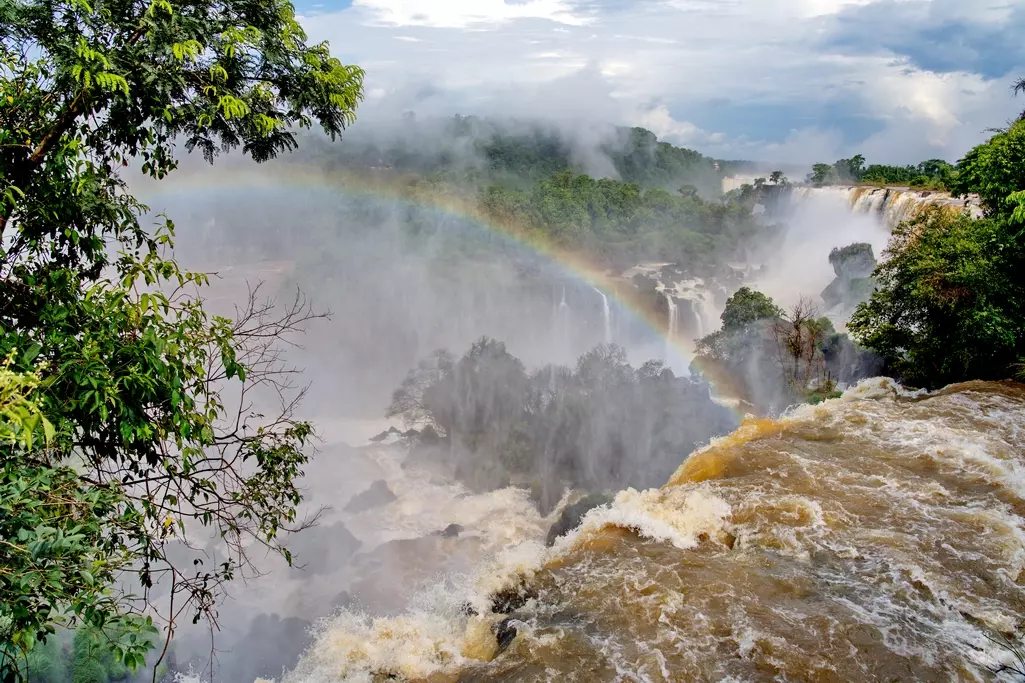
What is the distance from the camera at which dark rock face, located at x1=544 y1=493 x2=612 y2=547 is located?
1220 centimetres

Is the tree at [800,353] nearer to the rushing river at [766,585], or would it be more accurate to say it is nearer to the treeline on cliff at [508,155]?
the rushing river at [766,585]

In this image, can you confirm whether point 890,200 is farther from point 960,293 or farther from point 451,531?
point 451,531

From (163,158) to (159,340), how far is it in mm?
1721

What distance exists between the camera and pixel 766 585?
8.15m

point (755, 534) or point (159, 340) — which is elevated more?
point (159, 340)

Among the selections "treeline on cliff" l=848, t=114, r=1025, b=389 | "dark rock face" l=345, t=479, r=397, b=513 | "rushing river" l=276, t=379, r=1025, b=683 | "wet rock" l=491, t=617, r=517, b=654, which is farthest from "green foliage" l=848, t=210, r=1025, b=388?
"dark rock face" l=345, t=479, r=397, b=513

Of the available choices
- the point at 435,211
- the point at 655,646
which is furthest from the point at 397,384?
the point at 655,646

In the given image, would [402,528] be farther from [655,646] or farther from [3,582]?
[3,582]

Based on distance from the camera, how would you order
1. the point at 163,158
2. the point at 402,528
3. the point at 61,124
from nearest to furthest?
the point at 61,124, the point at 163,158, the point at 402,528

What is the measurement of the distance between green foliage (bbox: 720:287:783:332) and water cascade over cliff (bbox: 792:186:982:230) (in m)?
6.59

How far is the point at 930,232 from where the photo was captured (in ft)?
51.3

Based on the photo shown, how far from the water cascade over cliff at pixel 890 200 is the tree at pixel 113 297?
1045 inches

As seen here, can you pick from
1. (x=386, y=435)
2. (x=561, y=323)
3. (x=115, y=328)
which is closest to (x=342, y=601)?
(x=386, y=435)

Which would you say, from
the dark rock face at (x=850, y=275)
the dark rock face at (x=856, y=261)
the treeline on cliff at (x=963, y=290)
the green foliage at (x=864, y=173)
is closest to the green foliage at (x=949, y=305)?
the treeline on cliff at (x=963, y=290)
